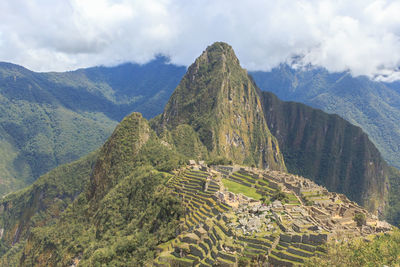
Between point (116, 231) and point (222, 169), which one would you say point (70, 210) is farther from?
point (222, 169)

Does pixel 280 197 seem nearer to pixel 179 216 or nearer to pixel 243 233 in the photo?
pixel 179 216

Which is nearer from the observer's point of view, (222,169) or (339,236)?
(339,236)

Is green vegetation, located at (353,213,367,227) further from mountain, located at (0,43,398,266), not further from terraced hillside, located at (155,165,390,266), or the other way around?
terraced hillside, located at (155,165,390,266)

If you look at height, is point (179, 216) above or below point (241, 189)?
below

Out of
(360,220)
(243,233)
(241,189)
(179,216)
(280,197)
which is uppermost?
(241,189)

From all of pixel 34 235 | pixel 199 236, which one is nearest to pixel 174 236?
pixel 199 236

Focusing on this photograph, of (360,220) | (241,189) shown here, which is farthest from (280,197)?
(360,220)

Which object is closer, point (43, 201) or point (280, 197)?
point (280, 197)
